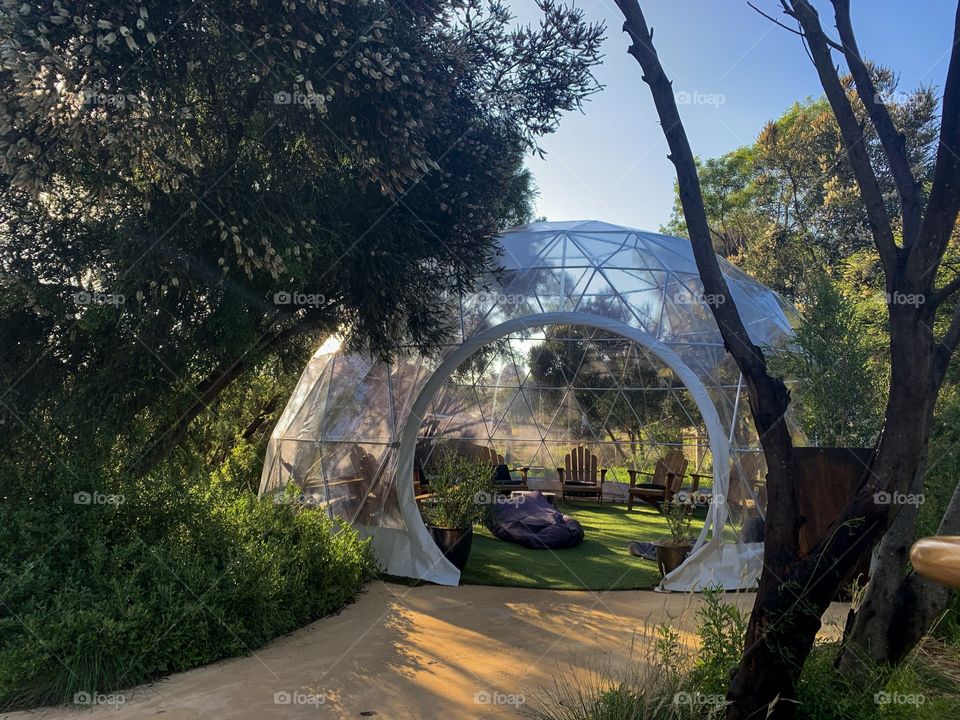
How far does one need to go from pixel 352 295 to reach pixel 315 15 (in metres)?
2.85

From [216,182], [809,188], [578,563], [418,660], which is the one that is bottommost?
[418,660]

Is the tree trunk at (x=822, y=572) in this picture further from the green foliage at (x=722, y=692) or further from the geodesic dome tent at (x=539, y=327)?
the geodesic dome tent at (x=539, y=327)

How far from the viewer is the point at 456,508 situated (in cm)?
916

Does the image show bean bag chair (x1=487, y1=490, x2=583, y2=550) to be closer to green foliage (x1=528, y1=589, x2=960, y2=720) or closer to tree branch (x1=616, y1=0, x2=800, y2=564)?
green foliage (x1=528, y1=589, x2=960, y2=720)

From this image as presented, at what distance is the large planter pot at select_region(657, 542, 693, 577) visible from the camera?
8609 mm

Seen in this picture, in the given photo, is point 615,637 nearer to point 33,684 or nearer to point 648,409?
point 33,684

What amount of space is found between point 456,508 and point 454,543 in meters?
0.47

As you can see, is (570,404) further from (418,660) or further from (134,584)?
(134,584)

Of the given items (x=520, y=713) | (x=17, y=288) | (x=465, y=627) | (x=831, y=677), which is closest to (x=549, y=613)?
(x=465, y=627)

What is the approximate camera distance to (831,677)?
4078 millimetres

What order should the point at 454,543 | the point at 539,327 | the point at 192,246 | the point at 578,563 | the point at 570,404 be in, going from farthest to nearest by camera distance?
the point at 570,404, the point at 539,327, the point at 578,563, the point at 454,543, the point at 192,246

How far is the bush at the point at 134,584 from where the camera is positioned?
16.4ft

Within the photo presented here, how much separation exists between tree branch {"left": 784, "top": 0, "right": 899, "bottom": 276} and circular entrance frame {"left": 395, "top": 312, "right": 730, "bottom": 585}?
5.02m

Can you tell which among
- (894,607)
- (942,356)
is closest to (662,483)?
(894,607)
